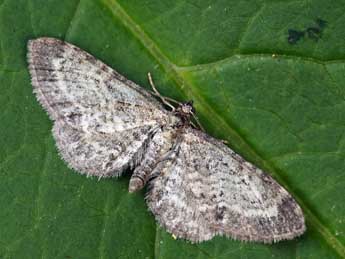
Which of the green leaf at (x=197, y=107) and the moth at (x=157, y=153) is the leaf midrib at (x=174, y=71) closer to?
the green leaf at (x=197, y=107)

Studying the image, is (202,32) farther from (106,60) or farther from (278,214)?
(278,214)

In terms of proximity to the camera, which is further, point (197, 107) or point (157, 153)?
point (157, 153)

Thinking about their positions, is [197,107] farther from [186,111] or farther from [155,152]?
[155,152]

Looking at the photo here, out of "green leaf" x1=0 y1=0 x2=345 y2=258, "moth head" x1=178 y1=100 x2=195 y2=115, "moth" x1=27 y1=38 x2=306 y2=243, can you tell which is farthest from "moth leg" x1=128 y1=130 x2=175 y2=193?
"moth head" x1=178 y1=100 x2=195 y2=115

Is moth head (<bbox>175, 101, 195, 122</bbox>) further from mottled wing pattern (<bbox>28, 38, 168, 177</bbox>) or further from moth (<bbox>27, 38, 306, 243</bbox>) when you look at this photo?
mottled wing pattern (<bbox>28, 38, 168, 177</bbox>)

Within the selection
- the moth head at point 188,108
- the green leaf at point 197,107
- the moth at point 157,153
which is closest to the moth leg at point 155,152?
the moth at point 157,153

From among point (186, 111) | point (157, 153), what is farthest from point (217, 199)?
point (186, 111)
